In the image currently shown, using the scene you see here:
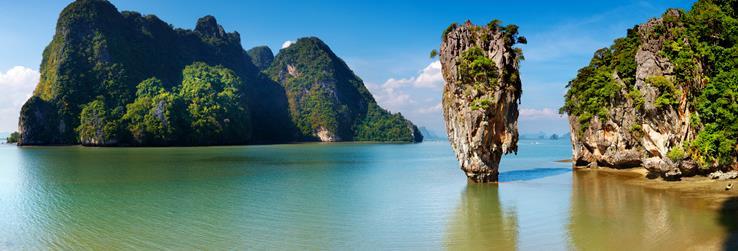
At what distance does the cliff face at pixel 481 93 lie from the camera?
25.9m

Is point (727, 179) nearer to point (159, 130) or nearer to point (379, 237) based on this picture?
point (379, 237)

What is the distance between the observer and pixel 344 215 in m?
18.6

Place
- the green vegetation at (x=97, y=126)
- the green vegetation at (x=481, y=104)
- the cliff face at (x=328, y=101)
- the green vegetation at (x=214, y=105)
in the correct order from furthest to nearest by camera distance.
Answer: the cliff face at (x=328, y=101) → the green vegetation at (x=214, y=105) → the green vegetation at (x=97, y=126) → the green vegetation at (x=481, y=104)

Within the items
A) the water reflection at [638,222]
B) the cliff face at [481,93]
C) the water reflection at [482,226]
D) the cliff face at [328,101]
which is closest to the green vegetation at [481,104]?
the cliff face at [481,93]

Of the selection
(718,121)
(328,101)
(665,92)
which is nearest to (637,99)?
(665,92)

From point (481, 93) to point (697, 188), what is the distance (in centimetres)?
1134

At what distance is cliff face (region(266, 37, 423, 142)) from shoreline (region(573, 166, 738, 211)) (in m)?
115

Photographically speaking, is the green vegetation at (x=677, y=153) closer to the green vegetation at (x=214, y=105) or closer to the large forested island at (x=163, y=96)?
the large forested island at (x=163, y=96)

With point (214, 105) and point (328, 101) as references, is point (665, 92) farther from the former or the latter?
point (328, 101)

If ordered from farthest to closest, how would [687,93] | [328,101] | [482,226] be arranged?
[328,101]
[687,93]
[482,226]

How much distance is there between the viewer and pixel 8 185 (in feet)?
92.0

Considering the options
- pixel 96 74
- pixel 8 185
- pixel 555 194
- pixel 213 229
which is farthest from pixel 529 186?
pixel 96 74

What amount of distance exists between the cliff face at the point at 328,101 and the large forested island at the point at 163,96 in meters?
0.46

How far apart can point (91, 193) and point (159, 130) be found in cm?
7338
